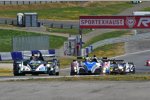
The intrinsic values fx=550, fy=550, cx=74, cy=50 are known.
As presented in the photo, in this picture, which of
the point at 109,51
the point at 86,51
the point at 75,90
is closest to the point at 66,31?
the point at 109,51

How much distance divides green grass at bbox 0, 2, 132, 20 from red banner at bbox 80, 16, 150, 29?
139ft

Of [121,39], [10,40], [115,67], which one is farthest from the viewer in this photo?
[121,39]

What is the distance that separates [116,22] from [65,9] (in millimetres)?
50936

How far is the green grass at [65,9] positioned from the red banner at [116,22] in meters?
42.4

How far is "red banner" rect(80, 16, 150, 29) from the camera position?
1377 inches

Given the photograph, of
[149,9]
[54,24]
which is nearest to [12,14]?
[54,24]

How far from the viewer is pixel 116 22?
35.2 m

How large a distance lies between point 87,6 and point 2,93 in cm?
6962

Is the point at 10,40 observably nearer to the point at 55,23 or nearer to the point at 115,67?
the point at 55,23

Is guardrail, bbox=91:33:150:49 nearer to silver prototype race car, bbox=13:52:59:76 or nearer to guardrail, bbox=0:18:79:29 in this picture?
guardrail, bbox=0:18:79:29

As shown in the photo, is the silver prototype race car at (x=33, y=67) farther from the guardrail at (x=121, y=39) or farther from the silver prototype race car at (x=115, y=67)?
the guardrail at (x=121, y=39)

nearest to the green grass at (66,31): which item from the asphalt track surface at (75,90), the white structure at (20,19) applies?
the white structure at (20,19)

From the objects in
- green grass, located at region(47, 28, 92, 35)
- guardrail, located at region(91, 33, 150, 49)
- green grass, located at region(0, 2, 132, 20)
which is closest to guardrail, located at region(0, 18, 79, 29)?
green grass, located at region(47, 28, 92, 35)

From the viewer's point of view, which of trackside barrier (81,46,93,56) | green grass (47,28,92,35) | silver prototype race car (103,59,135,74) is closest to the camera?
silver prototype race car (103,59,135,74)
